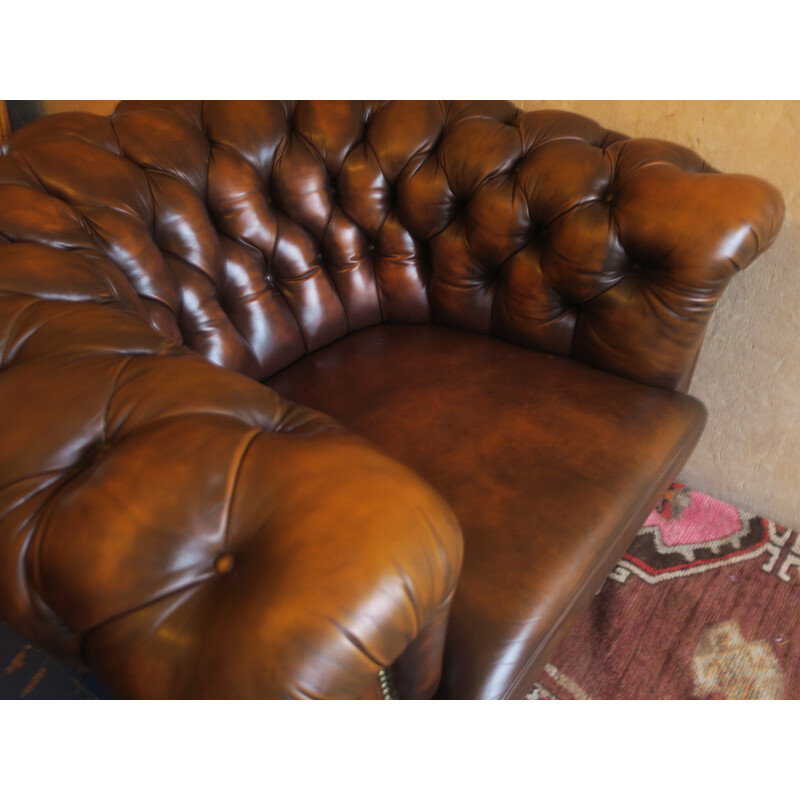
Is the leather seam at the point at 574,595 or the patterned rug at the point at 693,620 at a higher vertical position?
the leather seam at the point at 574,595

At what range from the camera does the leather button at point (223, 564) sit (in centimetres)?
46

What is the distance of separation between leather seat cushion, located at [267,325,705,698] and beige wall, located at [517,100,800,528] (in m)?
0.25

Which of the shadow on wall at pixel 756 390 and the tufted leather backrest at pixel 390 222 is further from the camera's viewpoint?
the shadow on wall at pixel 756 390

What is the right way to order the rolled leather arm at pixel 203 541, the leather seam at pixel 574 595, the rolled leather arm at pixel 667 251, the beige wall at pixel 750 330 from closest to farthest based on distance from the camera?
the rolled leather arm at pixel 203 541
the leather seam at pixel 574 595
the rolled leather arm at pixel 667 251
the beige wall at pixel 750 330

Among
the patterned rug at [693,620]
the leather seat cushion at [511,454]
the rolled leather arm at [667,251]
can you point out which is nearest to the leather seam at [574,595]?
the leather seat cushion at [511,454]

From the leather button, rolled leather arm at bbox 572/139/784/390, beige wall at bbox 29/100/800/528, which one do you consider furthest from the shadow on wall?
the leather button

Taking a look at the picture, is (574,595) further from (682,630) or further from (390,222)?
(390,222)

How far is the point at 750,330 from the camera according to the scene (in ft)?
3.85

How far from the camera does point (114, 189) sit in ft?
2.96

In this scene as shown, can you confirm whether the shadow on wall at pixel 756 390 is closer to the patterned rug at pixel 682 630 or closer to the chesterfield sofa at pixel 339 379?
the patterned rug at pixel 682 630

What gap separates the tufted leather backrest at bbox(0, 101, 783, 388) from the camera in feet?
2.96

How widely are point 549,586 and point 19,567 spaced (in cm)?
54

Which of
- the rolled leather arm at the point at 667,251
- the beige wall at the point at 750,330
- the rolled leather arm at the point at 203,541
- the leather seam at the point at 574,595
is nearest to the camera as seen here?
the rolled leather arm at the point at 203,541
